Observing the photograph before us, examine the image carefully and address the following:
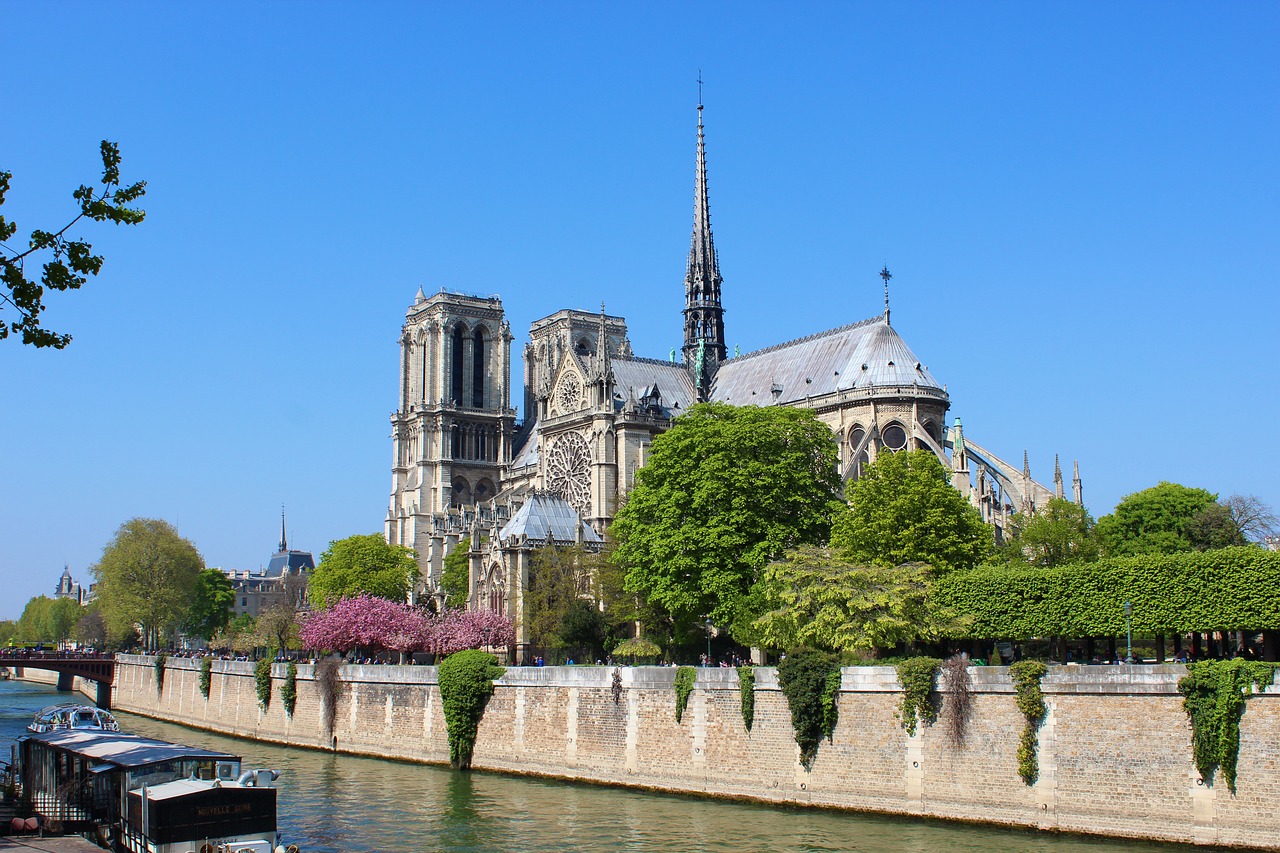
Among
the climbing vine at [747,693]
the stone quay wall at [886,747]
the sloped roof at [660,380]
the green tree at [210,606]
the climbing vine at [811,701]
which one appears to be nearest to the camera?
the stone quay wall at [886,747]

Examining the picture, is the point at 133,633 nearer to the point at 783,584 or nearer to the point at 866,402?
the point at 866,402

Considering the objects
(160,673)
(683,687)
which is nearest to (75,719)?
(683,687)

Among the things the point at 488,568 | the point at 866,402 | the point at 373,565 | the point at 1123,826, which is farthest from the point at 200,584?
the point at 1123,826

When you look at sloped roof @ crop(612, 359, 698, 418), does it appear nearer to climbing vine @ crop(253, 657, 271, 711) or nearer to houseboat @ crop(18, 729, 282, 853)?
climbing vine @ crop(253, 657, 271, 711)

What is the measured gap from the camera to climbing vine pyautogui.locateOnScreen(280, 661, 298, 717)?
53250mm

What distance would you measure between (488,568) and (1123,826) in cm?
3874

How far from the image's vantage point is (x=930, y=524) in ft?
147

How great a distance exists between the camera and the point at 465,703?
43312 mm

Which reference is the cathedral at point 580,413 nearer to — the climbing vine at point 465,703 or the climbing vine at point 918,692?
the climbing vine at point 465,703

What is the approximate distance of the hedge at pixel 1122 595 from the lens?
109ft

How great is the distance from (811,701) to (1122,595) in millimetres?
8620

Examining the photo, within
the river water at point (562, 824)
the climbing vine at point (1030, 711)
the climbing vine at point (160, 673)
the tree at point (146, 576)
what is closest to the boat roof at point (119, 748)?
the river water at point (562, 824)

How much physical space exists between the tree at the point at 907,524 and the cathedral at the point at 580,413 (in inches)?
532

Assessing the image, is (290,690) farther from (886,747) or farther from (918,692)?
(918,692)
